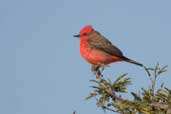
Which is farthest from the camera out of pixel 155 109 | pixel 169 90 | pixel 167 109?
pixel 169 90

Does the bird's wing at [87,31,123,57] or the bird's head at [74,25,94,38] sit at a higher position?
the bird's head at [74,25,94,38]

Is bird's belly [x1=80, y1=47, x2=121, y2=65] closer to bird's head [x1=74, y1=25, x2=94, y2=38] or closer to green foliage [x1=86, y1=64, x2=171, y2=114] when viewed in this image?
bird's head [x1=74, y1=25, x2=94, y2=38]

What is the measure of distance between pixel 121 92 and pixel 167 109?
1.32 metres

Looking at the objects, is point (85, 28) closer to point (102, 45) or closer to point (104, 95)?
point (102, 45)

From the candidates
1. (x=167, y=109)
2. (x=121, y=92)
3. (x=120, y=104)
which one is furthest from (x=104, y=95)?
(x=167, y=109)

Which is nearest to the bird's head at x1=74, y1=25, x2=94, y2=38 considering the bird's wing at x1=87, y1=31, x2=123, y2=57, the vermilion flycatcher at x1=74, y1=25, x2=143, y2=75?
the vermilion flycatcher at x1=74, y1=25, x2=143, y2=75

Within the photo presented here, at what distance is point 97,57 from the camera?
33.6ft

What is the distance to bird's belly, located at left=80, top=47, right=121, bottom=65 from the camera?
395 inches

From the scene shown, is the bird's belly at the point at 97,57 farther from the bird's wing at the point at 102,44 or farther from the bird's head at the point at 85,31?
the bird's head at the point at 85,31

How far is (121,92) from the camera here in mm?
4945

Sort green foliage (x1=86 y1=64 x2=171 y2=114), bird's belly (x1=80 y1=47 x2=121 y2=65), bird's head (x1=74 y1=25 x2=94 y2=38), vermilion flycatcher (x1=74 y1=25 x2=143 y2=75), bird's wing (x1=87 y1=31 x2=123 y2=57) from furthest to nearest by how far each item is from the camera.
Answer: bird's head (x1=74 y1=25 x2=94 y2=38)
bird's wing (x1=87 y1=31 x2=123 y2=57)
vermilion flycatcher (x1=74 y1=25 x2=143 y2=75)
bird's belly (x1=80 y1=47 x2=121 y2=65)
green foliage (x1=86 y1=64 x2=171 y2=114)

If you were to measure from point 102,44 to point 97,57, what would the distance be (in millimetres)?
881

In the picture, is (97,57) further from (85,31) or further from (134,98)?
(134,98)

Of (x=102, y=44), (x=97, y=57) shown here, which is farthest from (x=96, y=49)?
(x=97, y=57)
